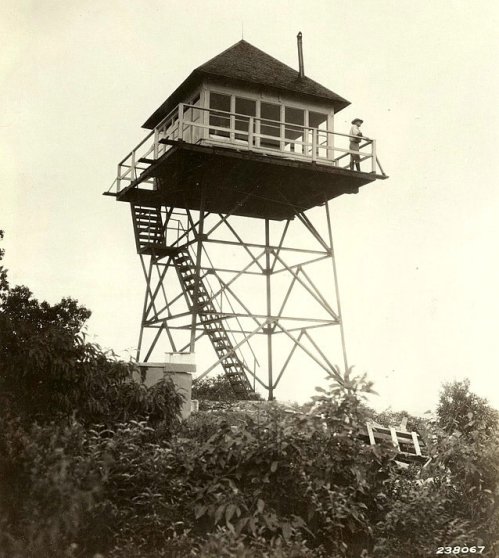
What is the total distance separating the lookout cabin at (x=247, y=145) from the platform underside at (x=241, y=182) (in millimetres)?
29

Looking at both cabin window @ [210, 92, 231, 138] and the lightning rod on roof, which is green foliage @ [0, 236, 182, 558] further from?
the lightning rod on roof

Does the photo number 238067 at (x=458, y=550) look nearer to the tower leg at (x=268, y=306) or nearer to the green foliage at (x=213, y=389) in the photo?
the tower leg at (x=268, y=306)

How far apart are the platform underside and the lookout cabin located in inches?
1.1

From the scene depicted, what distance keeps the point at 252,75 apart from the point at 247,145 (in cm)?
215

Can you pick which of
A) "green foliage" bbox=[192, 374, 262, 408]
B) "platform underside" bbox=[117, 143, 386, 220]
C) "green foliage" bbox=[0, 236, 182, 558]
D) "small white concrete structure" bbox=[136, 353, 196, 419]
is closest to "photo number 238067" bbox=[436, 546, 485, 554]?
"green foliage" bbox=[0, 236, 182, 558]

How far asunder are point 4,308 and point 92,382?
1.74m

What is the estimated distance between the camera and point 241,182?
66.3 feet

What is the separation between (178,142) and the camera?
667 inches

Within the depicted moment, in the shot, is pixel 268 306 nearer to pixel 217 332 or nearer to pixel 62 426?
pixel 217 332

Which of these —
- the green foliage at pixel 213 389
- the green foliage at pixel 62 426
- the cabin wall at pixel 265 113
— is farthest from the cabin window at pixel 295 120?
the green foliage at pixel 62 426

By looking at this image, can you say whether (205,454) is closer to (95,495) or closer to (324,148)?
(95,495)

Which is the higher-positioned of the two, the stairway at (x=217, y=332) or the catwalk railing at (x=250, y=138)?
the catwalk railing at (x=250, y=138)

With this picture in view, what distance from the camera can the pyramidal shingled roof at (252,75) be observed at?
18.9 m

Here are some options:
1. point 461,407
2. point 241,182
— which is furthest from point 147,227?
point 461,407
